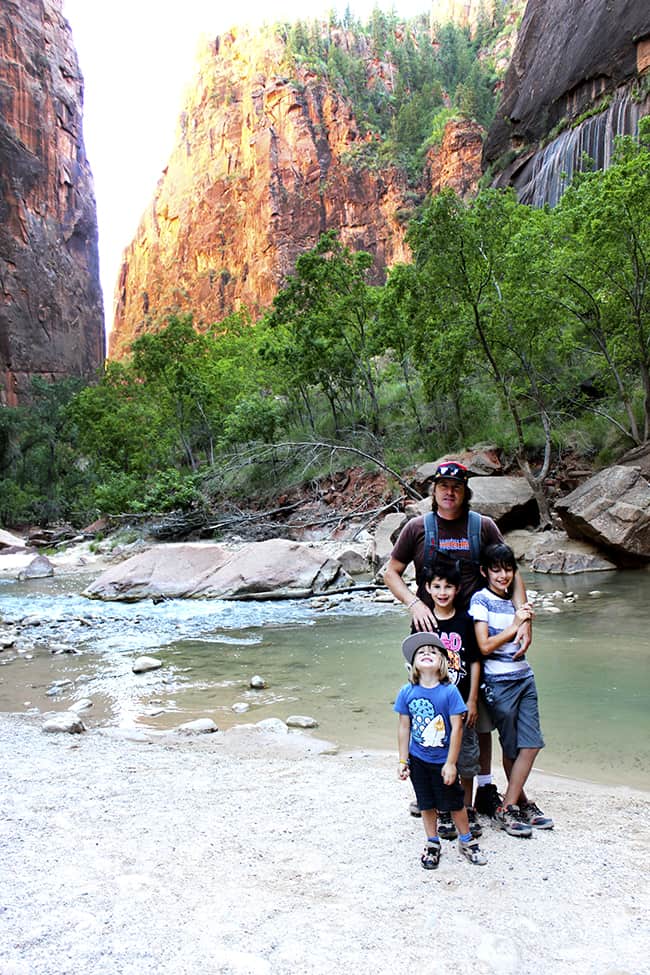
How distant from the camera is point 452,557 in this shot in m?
3.10

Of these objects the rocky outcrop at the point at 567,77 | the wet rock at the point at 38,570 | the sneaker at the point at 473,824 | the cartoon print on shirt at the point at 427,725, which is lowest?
the wet rock at the point at 38,570

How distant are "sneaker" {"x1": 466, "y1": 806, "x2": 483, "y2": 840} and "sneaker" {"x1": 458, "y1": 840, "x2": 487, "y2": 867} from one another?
0.10m

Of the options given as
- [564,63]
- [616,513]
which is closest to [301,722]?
[616,513]

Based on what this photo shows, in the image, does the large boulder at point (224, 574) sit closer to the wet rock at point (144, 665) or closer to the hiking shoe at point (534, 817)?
the wet rock at point (144, 665)

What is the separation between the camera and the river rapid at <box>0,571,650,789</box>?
4754mm

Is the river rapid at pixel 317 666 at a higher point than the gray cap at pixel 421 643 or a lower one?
lower

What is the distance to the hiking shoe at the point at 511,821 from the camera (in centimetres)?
286

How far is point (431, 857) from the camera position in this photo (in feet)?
8.53

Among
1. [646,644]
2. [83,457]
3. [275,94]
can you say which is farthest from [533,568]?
[275,94]

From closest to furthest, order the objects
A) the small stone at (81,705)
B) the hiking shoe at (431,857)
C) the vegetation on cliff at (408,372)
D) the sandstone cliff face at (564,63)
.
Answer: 1. the hiking shoe at (431,857)
2. the small stone at (81,705)
3. the vegetation on cliff at (408,372)
4. the sandstone cliff face at (564,63)

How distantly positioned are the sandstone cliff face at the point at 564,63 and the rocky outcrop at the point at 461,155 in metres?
25.0

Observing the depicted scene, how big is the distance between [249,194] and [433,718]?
83580 millimetres

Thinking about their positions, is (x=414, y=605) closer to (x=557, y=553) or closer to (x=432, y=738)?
(x=432, y=738)

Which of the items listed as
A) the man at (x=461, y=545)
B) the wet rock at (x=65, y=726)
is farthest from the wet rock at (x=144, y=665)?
the man at (x=461, y=545)
